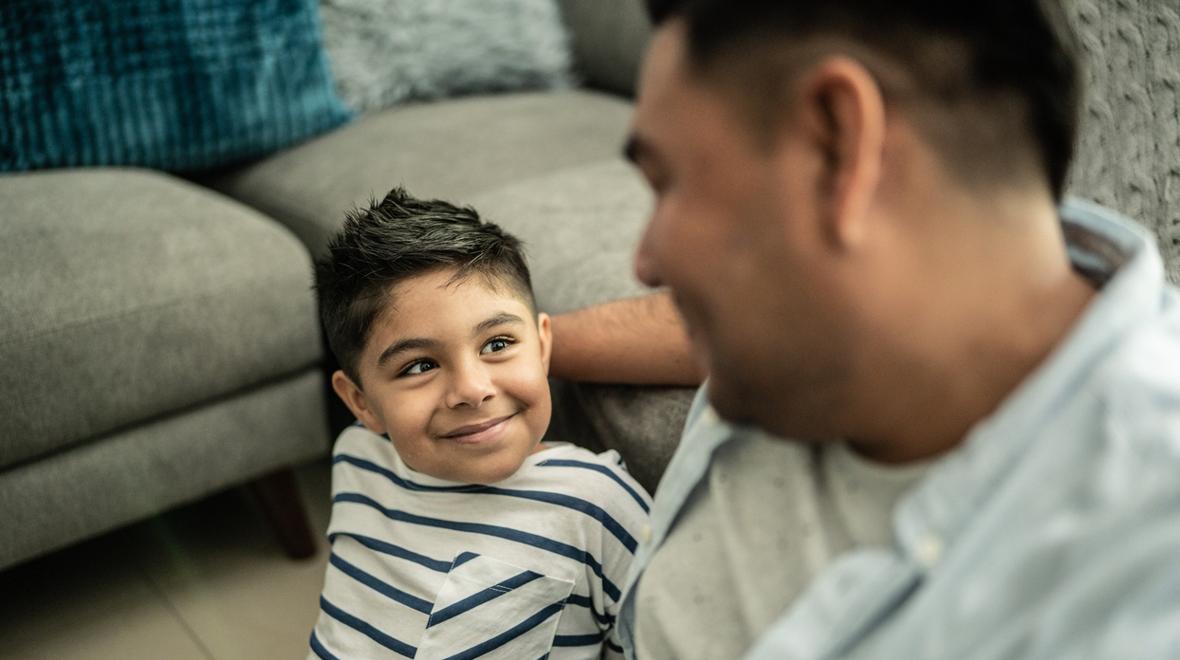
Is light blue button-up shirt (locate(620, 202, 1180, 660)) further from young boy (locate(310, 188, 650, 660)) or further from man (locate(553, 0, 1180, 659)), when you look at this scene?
young boy (locate(310, 188, 650, 660))

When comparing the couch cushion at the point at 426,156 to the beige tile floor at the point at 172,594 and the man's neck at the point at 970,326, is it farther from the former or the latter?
the man's neck at the point at 970,326

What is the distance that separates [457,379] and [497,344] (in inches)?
2.8

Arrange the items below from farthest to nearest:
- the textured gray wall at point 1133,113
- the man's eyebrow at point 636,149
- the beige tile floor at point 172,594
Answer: the beige tile floor at point 172,594
the textured gray wall at point 1133,113
the man's eyebrow at point 636,149

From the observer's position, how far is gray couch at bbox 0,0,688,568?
1.28 m

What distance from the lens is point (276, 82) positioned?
6.09ft

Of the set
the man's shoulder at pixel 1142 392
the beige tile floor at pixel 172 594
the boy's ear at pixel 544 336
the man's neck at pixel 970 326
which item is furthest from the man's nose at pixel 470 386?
the beige tile floor at pixel 172 594

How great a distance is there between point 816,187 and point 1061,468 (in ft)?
0.68

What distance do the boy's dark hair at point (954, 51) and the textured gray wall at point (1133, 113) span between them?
1.48 feet

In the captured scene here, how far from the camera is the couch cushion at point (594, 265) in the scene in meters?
1.10

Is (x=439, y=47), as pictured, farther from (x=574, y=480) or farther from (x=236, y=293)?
(x=574, y=480)

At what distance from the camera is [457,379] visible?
98 centimetres

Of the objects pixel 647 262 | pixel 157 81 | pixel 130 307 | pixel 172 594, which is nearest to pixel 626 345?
pixel 647 262

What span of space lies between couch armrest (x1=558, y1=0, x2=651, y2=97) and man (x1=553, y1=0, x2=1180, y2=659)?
60.7 inches

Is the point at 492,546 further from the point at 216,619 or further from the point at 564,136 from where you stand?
the point at 564,136
